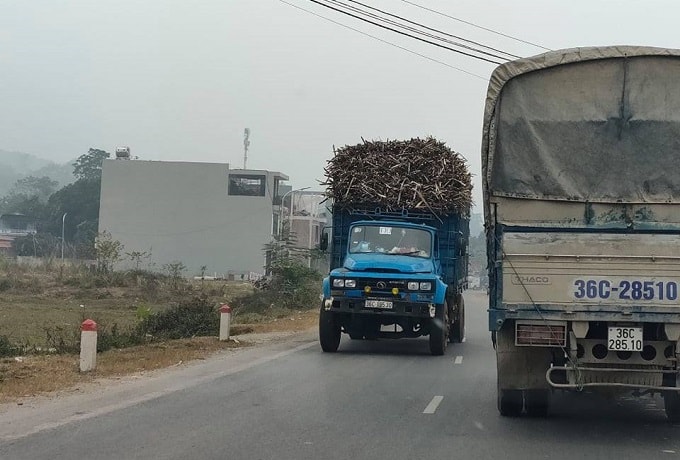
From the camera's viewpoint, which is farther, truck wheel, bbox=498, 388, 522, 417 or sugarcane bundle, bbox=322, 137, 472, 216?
sugarcane bundle, bbox=322, 137, 472, 216

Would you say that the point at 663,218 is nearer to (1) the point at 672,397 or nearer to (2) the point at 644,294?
(2) the point at 644,294

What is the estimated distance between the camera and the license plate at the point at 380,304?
16.2 meters

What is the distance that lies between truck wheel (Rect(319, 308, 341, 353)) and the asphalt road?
230 cm

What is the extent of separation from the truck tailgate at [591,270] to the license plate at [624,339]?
0.86ft

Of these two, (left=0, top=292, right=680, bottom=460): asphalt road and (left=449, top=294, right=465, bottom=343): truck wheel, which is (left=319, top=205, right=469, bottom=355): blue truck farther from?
(left=0, top=292, right=680, bottom=460): asphalt road

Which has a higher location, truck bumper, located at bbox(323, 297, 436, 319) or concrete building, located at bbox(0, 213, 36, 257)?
concrete building, located at bbox(0, 213, 36, 257)

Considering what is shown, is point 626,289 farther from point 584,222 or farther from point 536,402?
point 536,402

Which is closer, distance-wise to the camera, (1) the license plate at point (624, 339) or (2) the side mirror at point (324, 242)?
(1) the license plate at point (624, 339)

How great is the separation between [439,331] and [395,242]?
6.57 ft

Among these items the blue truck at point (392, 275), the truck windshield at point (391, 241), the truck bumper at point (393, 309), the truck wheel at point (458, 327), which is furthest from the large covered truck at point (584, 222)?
the truck wheel at point (458, 327)

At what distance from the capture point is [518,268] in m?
8.87

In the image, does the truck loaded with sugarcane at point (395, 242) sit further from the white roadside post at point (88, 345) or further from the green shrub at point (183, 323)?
the white roadside post at point (88, 345)

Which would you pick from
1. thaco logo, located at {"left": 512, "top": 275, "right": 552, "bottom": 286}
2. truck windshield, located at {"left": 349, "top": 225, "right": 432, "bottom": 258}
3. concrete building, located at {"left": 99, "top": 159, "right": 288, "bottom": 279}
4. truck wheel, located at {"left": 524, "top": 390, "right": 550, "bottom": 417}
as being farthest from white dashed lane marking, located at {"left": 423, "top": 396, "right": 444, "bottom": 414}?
concrete building, located at {"left": 99, "top": 159, "right": 288, "bottom": 279}

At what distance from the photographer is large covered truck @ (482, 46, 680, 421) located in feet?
28.5
